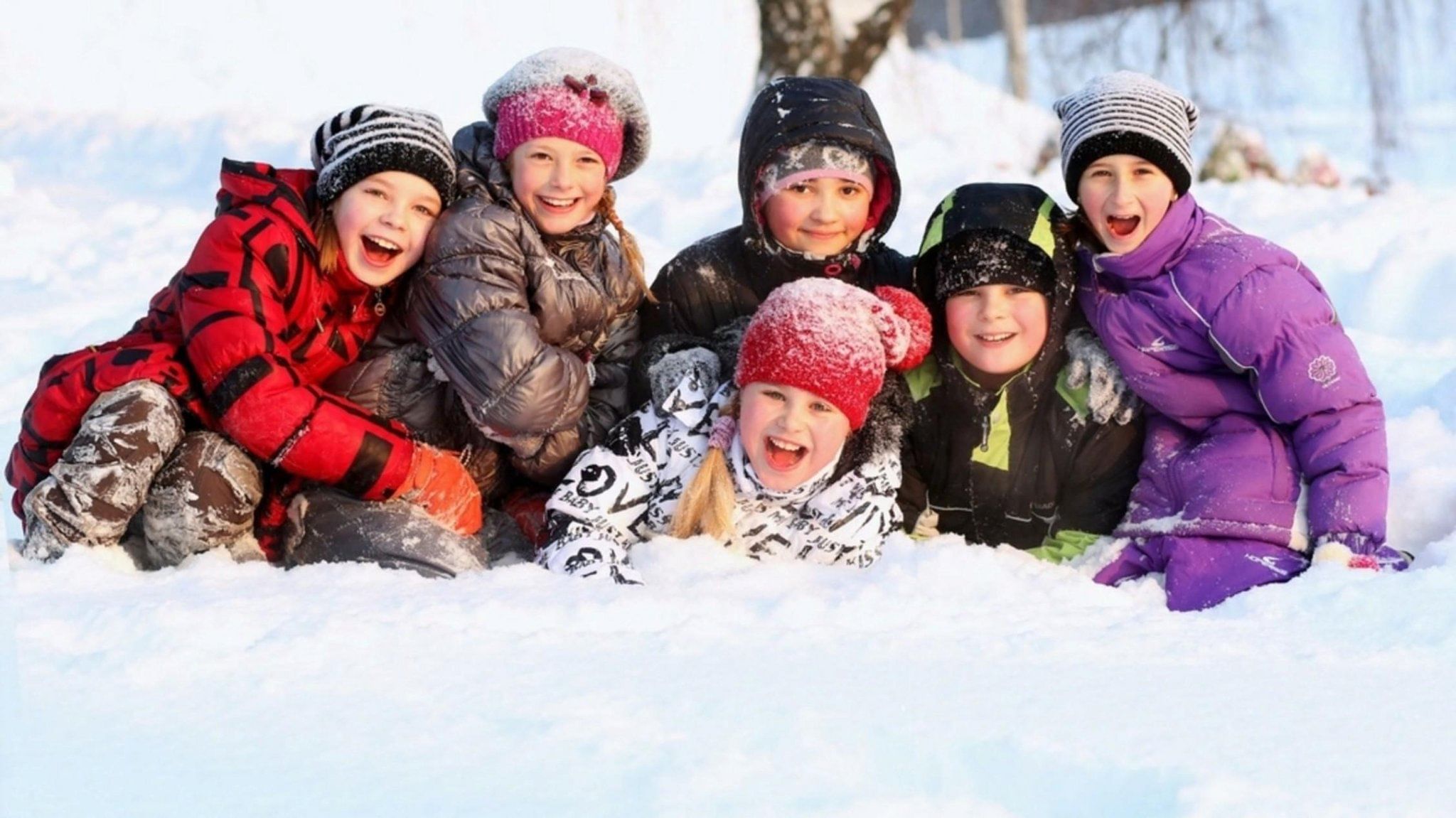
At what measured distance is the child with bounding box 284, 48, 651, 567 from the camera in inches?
121

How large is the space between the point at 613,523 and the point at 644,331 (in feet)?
2.31

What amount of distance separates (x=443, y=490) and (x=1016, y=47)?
13521mm

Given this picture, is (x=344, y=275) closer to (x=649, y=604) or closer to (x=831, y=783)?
(x=649, y=604)

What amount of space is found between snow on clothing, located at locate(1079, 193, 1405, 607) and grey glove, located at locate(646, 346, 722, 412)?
2.94 feet

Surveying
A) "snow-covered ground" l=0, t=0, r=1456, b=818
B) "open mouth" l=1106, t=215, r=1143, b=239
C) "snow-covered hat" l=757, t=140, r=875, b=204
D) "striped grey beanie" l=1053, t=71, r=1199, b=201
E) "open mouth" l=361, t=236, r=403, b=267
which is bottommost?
"snow-covered ground" l=0, t=0, r=1456, b=818

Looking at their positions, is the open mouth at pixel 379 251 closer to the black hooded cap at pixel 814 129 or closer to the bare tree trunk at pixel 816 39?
the black hooded cap at pixel 814 129

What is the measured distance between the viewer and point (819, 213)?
341 cm

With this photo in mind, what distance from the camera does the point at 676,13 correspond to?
15195 mm

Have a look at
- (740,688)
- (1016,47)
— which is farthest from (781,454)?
(1016,47)

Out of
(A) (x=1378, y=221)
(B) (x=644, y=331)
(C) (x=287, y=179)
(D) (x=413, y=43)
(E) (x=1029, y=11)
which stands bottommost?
(B) (x=644, y=331)

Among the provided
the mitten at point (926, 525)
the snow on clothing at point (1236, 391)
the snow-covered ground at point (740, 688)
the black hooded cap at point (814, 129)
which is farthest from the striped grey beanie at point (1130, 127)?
the snow-covered ground at point (740, 688)

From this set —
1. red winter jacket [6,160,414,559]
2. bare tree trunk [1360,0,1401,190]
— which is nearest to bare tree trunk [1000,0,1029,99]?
bare tree trunk [1360,0,1401,190]

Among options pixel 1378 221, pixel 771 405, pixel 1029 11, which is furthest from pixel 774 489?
pixel 1029 11

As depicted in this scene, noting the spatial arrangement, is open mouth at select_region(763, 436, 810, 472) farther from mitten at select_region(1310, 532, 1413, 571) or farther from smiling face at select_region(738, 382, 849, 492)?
mitten at select_region(1310, 532, 1413, 571)
